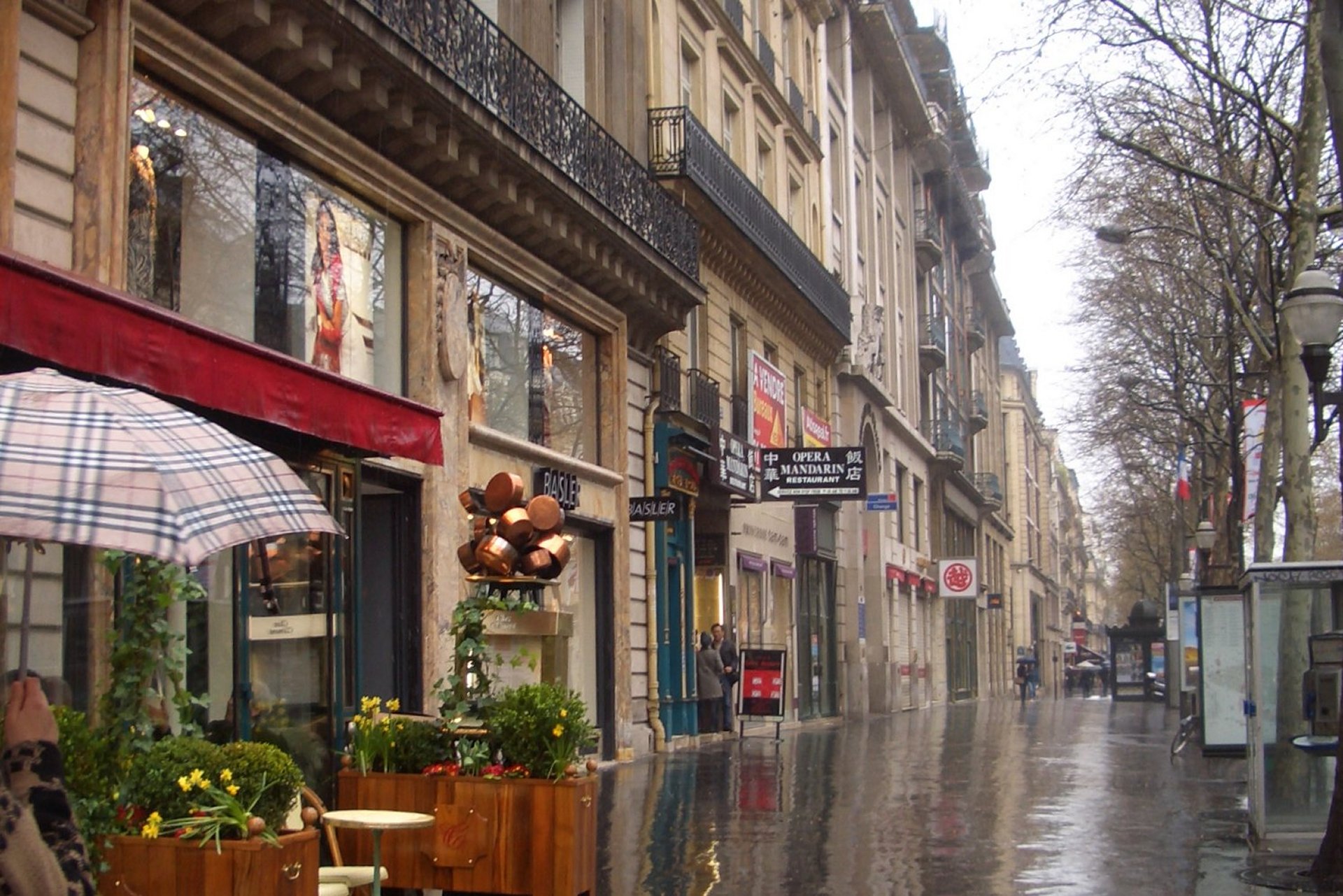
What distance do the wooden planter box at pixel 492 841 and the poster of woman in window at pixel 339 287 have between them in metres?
5.98

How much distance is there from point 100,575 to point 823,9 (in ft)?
95.6

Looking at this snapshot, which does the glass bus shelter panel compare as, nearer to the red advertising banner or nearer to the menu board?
the menu board

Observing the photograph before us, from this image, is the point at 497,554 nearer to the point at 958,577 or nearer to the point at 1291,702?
the point at 1291,702

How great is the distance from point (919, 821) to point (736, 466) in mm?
11763

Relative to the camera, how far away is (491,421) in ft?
59.6

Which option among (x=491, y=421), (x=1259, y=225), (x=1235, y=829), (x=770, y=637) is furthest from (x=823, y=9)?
(x=1235, y=829)

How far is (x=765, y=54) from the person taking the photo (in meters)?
31.4

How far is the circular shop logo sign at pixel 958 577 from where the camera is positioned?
4859 centimetres

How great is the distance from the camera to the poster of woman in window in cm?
1415

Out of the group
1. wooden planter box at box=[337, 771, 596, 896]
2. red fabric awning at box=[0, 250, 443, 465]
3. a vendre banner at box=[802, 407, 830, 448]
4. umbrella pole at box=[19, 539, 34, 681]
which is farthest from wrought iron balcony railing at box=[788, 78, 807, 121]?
umbrella pole at box=[19, 539, 34, 681]

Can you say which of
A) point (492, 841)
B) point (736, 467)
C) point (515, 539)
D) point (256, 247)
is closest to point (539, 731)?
point (492, 841)

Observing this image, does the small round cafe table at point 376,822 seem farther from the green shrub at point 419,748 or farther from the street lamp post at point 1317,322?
the street lamp post at point 1317,322

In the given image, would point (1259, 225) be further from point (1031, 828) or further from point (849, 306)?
point (849, 306)

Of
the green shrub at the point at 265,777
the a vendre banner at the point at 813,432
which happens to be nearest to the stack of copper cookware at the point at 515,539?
the green shrub at the point at 265,777
